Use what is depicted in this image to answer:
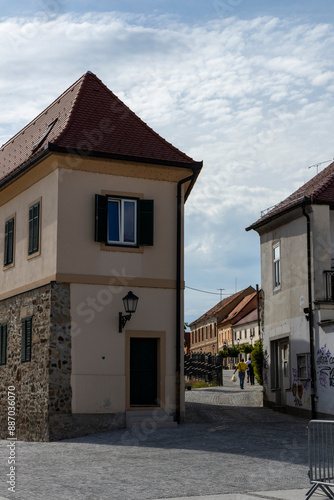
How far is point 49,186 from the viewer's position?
63.7 ft

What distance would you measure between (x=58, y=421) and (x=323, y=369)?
7495 millimetres

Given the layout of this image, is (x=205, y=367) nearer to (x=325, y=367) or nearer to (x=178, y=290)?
(x=325, y=367)

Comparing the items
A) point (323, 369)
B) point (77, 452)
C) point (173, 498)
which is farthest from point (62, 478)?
point (323, 369)

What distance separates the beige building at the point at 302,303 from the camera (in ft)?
70.0

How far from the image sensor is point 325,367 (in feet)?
68.9

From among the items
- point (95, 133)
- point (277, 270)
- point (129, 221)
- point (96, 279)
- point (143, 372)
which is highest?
point (95, 133)

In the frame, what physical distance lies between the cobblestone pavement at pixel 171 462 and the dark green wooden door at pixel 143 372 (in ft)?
3.45

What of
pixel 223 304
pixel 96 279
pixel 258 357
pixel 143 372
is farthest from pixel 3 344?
pixel 223 304

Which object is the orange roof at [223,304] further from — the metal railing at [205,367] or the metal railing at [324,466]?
the metal railing at [324,466]

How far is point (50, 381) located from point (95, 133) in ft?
21.0

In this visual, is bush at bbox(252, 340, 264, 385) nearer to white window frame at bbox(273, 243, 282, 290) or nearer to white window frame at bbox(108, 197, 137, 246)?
white window frame at bbox(273, 243, 282, 290)

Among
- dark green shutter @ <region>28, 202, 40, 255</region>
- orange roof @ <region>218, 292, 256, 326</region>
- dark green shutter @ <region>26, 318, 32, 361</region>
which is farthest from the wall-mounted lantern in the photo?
orange roof @ <region>218, 292, 256, 326</region>

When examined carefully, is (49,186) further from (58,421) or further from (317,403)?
(317,403)

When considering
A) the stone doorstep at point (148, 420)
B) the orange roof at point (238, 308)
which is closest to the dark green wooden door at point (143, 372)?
the stone doorstep at point (148, 420)
